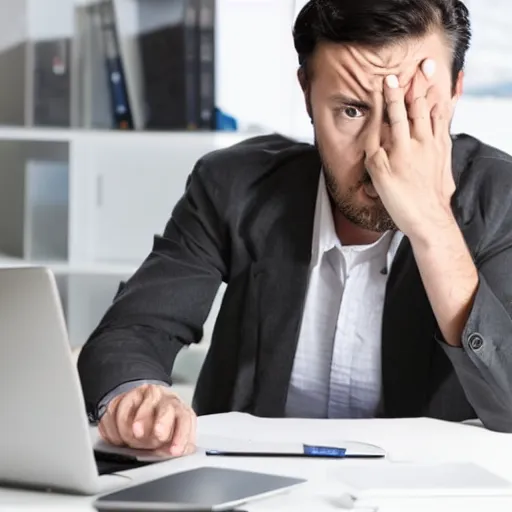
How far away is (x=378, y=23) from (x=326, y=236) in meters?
0.34

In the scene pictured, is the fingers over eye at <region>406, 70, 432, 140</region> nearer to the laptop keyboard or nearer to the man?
the man

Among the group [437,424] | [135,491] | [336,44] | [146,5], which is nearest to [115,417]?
[135,491]

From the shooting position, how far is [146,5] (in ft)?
9.84

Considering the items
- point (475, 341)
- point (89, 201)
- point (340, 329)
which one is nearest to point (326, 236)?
point (340, 329)

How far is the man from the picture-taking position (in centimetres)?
168

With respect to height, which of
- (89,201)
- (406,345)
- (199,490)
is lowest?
(89,201)

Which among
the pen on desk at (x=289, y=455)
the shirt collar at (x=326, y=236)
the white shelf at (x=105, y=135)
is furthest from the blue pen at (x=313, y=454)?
the white shelf at (x=105, y=135)

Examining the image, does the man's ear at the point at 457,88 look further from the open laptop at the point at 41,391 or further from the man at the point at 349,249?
the open laptop at the point at 41,391

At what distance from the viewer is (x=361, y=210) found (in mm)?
1766

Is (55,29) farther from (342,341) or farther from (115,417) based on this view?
(115,417)

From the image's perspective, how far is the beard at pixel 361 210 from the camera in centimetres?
175

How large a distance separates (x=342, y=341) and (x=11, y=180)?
1670 mm

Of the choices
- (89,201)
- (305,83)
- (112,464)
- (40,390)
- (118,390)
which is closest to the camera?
(40,390)

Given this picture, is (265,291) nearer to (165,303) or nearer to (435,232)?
(165,303)
